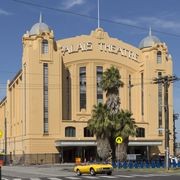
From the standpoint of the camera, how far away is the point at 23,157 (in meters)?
93.3

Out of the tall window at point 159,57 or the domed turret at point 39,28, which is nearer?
the domed turret at point 39,28

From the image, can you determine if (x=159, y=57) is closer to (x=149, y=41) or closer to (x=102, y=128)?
(x=149, y=41)

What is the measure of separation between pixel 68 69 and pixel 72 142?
14.2 meters

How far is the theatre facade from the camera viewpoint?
91.8 metres

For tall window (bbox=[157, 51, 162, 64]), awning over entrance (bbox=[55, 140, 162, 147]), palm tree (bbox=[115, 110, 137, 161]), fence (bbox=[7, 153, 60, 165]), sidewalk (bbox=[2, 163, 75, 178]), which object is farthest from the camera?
tall window (bbox=[157, 51, 162, 64])

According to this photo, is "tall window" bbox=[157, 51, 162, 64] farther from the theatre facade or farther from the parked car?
the parked car

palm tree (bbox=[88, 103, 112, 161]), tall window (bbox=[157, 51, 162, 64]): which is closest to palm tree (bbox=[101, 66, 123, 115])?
palm tree (bbox=[88, 103, 112, 161])

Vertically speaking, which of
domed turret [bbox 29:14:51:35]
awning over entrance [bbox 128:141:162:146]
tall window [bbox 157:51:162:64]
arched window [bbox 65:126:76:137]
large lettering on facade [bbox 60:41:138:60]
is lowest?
awning over entrance [bbox 128:141:162:146]

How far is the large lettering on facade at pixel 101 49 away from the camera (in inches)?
3871

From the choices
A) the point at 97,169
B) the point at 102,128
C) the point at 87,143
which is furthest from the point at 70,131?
the point at 97,169

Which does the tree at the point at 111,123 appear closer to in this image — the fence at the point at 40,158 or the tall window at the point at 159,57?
the fence at the point at 40,158

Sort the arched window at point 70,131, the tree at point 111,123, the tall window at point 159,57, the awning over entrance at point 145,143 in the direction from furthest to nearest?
1. the tall window at point 159,57
2. the awning over entrance at point 145,143
3. the arched window at point 70,131
4. the tree at point 111,123

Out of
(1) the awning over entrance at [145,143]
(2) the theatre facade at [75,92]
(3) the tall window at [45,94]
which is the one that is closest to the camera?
(2) the theatre facade at [75,92]

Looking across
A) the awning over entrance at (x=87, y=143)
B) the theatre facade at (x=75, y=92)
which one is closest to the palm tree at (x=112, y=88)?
the theatre facade at (x=75, y=92)
